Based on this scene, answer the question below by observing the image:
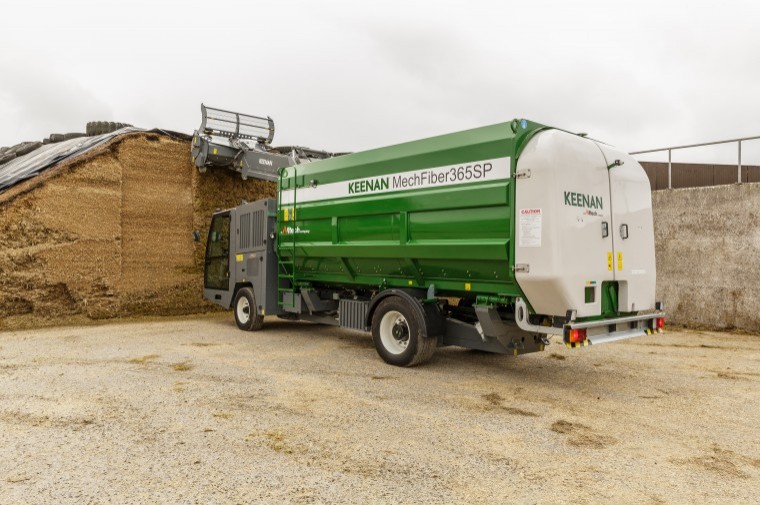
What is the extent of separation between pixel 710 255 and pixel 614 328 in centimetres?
664

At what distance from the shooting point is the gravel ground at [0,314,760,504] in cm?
341

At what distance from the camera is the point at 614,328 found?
615 cm

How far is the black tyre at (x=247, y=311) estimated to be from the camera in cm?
984

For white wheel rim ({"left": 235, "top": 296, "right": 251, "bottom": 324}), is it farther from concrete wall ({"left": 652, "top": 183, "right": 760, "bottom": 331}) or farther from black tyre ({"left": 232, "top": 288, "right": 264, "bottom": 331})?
concrete wall ({"left": 652, "top": 183, "right": 760, "bottom": 331})

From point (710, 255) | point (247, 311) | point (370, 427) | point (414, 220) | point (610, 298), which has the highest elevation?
point (414, 220)

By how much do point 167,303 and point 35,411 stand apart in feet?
25.1

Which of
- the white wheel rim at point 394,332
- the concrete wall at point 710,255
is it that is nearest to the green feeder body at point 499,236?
the white wheel rim at point 394,332

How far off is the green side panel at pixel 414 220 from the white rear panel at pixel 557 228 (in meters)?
0.16

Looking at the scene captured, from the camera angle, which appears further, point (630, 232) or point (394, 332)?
point (394, 332)

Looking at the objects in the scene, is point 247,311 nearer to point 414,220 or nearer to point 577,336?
point 414,220

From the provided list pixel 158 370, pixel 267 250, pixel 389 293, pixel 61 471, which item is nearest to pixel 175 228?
pixel 267 250

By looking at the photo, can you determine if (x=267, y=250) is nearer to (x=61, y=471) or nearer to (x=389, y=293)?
(x=389, y=293)

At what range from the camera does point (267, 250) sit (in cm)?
942

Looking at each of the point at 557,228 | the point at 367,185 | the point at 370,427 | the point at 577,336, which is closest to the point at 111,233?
the point at 367,185
